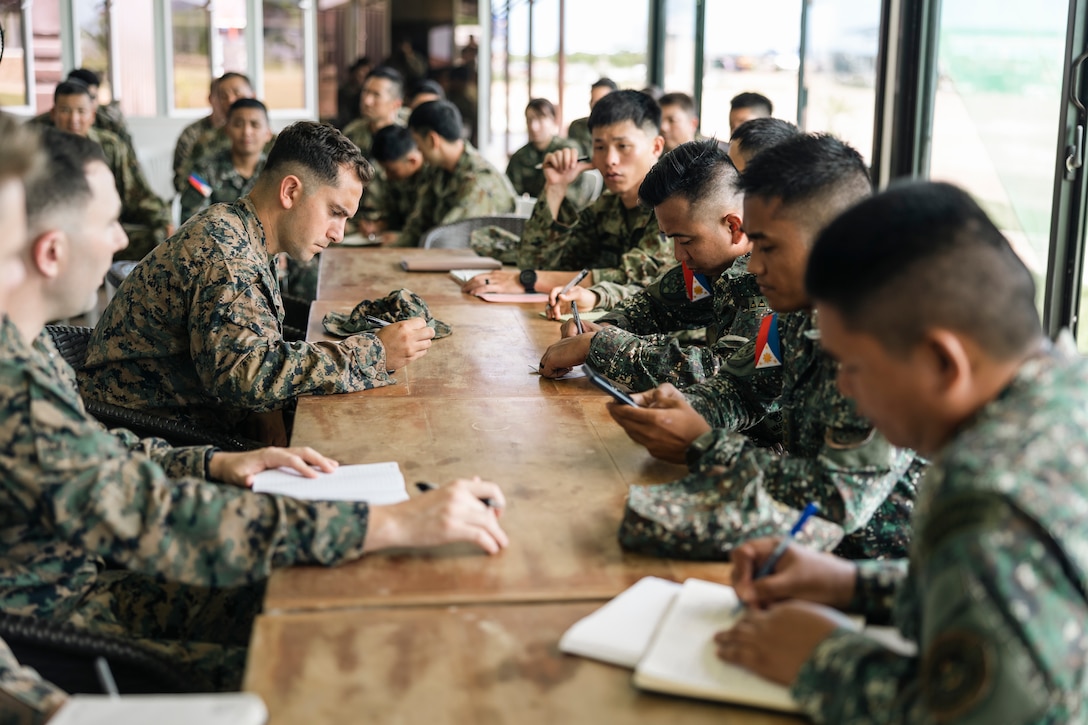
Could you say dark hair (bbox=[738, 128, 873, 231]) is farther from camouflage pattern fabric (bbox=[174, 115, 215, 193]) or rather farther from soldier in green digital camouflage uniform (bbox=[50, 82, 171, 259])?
camouflage pattern fabric (bbox=[174, 115, 215, 193])

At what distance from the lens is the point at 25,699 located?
1199mm

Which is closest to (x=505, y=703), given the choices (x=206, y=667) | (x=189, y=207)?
(x=206, y=667)

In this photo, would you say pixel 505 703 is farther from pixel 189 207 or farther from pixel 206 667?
pixel 189 207

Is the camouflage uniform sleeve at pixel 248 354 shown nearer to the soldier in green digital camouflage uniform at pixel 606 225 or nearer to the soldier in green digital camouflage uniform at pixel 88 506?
the soldier in green digital camouflage uniform at pixel 88 506

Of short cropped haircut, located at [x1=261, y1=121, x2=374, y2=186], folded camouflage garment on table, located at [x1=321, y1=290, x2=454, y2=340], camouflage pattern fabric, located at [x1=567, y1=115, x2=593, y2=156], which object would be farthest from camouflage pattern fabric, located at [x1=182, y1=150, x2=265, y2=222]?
short cropped haircut, located at [x1=261, y1=121, x2=374, y2=186]

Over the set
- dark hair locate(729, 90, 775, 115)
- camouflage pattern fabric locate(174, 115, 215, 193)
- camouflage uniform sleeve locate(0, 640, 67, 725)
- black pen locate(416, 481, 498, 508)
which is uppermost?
dark hair locate(729, 90, 775, 115)

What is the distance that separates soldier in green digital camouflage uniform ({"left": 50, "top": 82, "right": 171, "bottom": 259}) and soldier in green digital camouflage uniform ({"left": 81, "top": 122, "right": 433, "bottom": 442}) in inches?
146

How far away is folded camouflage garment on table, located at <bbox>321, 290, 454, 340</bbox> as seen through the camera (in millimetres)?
2898

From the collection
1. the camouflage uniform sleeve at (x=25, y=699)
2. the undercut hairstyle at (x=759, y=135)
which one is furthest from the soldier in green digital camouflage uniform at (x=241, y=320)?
the undercut hairstyle at (x=759, y=135)

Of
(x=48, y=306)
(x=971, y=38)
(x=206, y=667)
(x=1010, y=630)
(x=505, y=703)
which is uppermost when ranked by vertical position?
(x=971, y=38)

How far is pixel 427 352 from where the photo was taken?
8.86 ft

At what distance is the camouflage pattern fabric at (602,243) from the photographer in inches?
137

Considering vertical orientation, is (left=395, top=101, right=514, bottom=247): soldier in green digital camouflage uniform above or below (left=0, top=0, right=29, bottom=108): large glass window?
below

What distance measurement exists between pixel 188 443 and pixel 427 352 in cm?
65
